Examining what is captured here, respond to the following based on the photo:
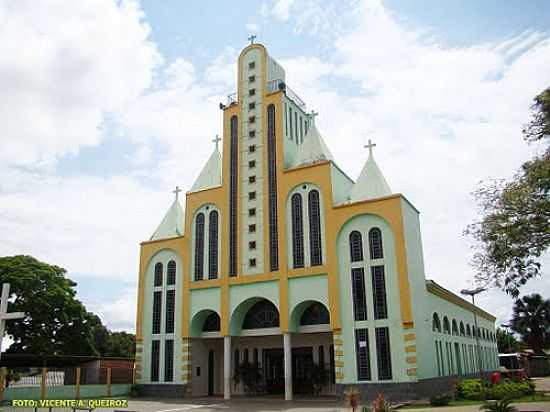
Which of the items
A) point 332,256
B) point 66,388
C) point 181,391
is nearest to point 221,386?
point 181,391

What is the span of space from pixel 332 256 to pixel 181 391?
1210 centimetres

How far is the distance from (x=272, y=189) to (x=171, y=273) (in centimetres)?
880

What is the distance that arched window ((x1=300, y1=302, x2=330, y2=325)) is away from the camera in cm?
2848

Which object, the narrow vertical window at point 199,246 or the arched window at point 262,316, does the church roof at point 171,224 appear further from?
the arched window at point 262,316

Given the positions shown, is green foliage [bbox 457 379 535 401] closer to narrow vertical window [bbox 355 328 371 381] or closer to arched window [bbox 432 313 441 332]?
narrow vertical window [bbox 355 328 371 381]

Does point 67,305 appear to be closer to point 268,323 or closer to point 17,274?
point 17,274

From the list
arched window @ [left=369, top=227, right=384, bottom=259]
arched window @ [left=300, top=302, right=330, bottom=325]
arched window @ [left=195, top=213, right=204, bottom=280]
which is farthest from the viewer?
arched window @ [left=195, top=213, right=204, bottom=280]

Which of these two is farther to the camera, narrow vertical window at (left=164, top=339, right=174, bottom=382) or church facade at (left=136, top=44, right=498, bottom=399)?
narrow vertical window at (left=164, top=339, right=174, bottom=382)

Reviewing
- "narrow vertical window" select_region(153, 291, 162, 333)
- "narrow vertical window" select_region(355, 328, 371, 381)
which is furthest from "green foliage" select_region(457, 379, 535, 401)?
"narrow vertical window" select_region(153, 291, 162, 333)

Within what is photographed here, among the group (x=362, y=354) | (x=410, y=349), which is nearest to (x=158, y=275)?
(x=362, y=354)

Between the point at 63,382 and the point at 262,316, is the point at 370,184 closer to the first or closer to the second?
the point at 262,316

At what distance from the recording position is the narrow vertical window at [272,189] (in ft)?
96.8

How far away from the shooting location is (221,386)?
33.2 m

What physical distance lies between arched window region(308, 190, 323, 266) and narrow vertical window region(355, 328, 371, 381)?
436cm
